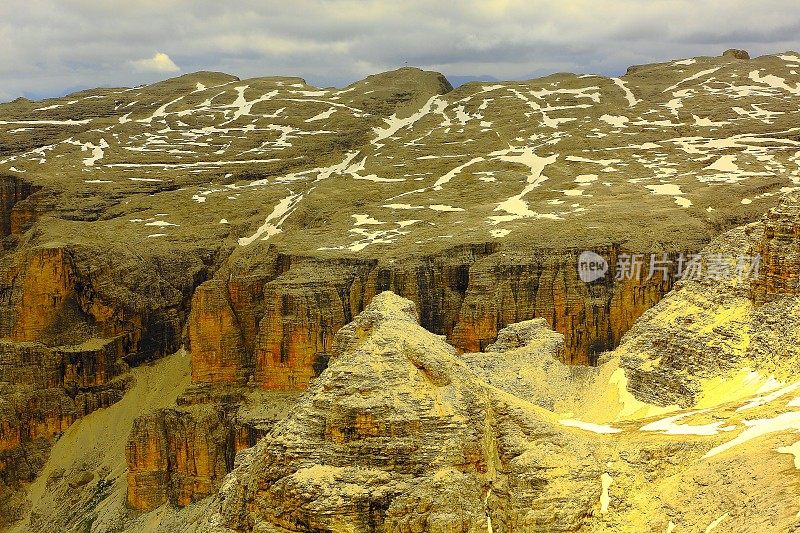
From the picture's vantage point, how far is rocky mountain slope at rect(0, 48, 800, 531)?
31250mm

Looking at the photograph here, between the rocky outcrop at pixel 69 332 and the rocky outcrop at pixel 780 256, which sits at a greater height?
the rocky outcrop at pixel 780 256

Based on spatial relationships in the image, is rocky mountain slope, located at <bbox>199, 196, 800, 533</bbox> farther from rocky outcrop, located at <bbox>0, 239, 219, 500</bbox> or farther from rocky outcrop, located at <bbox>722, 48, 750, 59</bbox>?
rocky outcrop, located at <bbox>722, 48, 750, 59</bbox>

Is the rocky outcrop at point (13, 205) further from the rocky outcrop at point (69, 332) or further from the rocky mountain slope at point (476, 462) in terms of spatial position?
the rocky mountain slope at point (476, 462)

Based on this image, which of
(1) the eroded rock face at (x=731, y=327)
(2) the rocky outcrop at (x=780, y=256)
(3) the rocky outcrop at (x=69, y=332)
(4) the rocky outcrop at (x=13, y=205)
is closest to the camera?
(1) the eroded rock face at (x=731, y=327)

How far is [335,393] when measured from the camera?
20.5m

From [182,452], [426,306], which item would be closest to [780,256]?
[426,306]

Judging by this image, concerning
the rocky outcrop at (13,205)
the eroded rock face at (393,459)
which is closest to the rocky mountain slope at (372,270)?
the eroded rock face at (393,459)

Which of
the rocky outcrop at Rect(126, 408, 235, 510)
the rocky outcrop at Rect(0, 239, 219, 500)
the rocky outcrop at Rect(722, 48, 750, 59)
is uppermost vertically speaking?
the rocky outcrop at Rect(722, 48, 750, 59)

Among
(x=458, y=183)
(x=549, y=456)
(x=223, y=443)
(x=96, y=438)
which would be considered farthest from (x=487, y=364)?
(x=458, y=183)

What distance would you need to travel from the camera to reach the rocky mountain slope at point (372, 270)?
31250mm

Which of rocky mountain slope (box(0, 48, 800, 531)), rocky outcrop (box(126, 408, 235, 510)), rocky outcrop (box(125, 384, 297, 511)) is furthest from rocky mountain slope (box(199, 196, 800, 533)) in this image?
rocky outcrop (box(126, 408, 235, 510))

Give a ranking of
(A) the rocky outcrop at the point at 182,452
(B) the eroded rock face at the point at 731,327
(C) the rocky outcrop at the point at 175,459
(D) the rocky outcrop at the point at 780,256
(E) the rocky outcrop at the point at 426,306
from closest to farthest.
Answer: (B) the eroded rock face at the point at 731,327 < (D) the rocky outcrop at the point at 780,256 < (A) the rocky outcrop at the point at 182,452 < (C) the rocky outcrop at the point at 175,459 < (E) the rocky outcrop at the point at 426,306

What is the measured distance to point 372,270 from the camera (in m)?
66.3

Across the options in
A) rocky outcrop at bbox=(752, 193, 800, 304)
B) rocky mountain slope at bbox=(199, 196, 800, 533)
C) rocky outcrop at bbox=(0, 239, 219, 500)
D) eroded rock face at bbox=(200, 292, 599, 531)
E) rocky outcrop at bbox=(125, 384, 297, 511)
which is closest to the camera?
rocky mountain slope at bbox=(199, 196, 800, 533)
